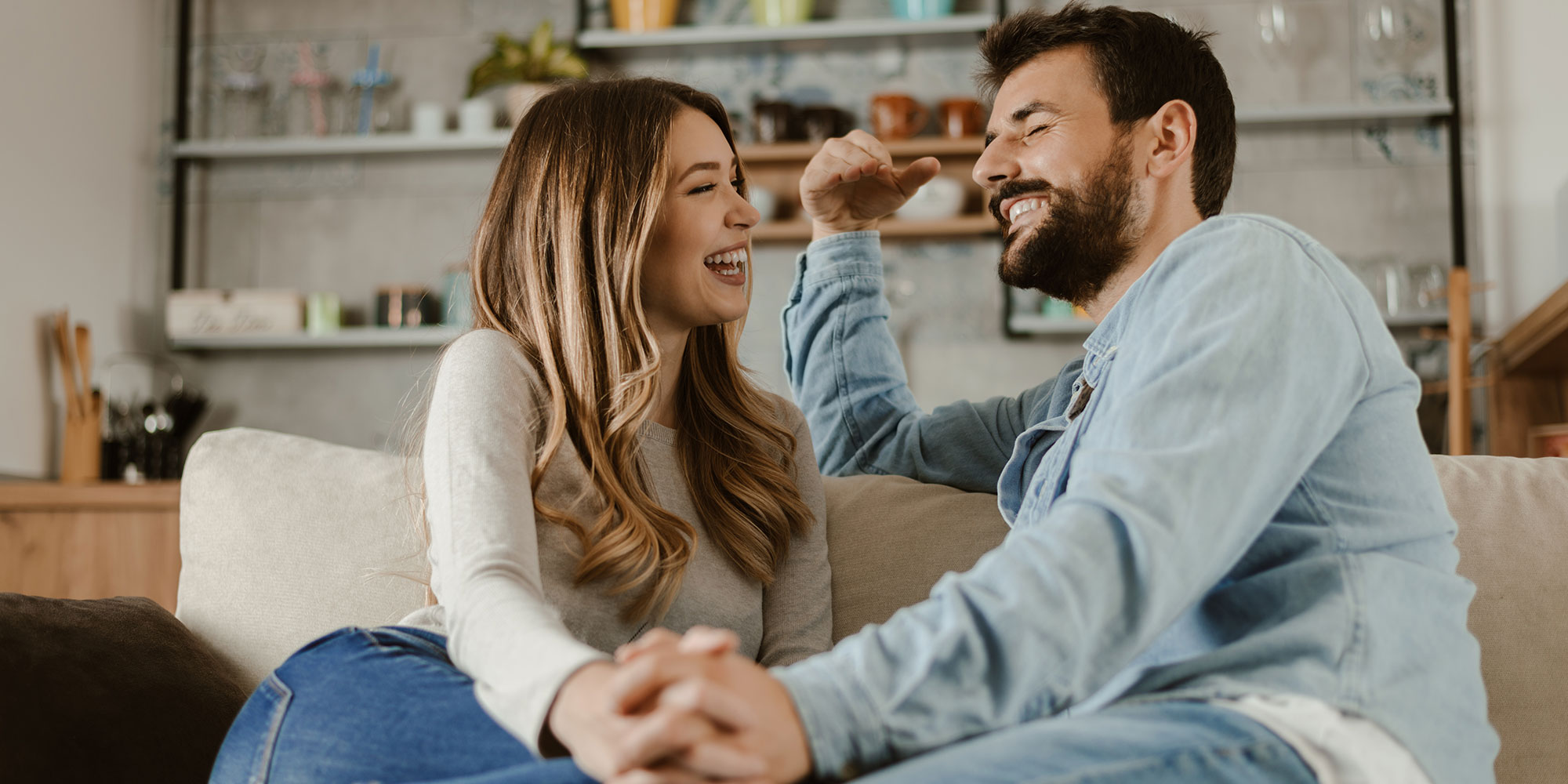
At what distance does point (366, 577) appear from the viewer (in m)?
1.48

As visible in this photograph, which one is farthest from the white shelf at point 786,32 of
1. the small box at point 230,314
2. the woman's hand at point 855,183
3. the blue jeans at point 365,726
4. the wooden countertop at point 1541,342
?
the blue jeans at point 365,726

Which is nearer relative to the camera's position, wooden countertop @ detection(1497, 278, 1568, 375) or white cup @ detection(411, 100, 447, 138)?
wooden countertop @ detection(1497, 278, 1568, 375)

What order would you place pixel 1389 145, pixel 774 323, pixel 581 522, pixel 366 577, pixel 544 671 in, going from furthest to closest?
pixel 774 323 < pixel 1389 145 < pixel 366 577 < pixel 581 522 < pixel 544 671

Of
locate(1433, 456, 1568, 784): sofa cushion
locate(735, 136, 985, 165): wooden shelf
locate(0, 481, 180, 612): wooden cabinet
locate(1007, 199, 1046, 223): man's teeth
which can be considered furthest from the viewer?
locate(735, 136, 985, 165): wooden shelf

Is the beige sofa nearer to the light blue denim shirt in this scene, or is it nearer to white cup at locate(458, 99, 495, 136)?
the light blue denim shirt

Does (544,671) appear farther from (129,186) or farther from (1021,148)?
(129,186)

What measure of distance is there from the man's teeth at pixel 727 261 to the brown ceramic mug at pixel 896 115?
207 centimetres

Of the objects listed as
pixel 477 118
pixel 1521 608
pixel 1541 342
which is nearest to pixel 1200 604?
pixel 1521 608

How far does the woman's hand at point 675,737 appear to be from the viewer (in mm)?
740

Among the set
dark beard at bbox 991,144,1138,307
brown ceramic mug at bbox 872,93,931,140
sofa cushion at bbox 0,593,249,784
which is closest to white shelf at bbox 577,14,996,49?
brown ceramic mug at bbox 872,93,931,140

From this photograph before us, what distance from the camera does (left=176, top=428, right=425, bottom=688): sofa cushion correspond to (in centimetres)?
147

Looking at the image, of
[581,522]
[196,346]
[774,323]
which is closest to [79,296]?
[196,346]

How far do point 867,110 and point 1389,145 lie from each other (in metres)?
1.51

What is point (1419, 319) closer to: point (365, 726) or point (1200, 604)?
point (1200, 604)
